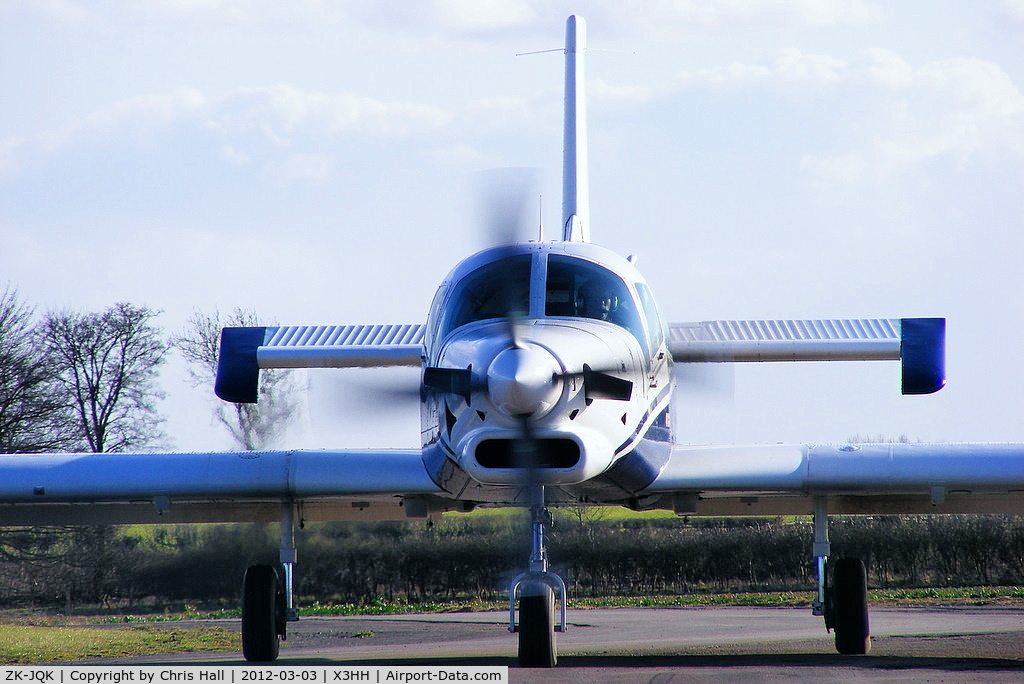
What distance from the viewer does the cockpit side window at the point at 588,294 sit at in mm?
9406

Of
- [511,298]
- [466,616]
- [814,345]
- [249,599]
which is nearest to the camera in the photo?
[511,298]

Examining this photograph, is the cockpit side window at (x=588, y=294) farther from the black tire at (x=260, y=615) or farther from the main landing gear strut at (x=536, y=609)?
the black tire at (x=260, y=615)

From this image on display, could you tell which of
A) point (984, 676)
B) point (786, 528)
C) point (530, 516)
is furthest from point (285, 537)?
point (786, 528)

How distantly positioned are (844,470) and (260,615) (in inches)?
224

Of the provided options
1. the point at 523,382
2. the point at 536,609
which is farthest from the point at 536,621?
the point at 523,382

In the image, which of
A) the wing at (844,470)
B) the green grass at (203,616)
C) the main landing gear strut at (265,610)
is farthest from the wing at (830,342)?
the green grass at (203,616)

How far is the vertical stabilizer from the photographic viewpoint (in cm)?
1567

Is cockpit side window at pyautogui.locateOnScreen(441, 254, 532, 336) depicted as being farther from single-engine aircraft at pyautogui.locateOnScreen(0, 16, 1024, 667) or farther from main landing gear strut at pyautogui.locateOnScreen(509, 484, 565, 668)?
main landing gear strut at pyautogui.locateOnScreen(509, 484, 565, 668)

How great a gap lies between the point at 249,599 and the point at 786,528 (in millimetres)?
15403

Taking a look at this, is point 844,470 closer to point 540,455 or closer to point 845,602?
point 845,602

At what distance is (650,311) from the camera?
399 inches

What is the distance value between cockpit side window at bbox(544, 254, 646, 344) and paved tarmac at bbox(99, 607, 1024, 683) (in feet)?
8.66

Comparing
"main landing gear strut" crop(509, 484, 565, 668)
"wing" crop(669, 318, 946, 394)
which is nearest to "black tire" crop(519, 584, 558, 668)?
"main landing gear strut" crop(509, 484, 565, 668)

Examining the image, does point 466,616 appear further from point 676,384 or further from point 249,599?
point 676,384
